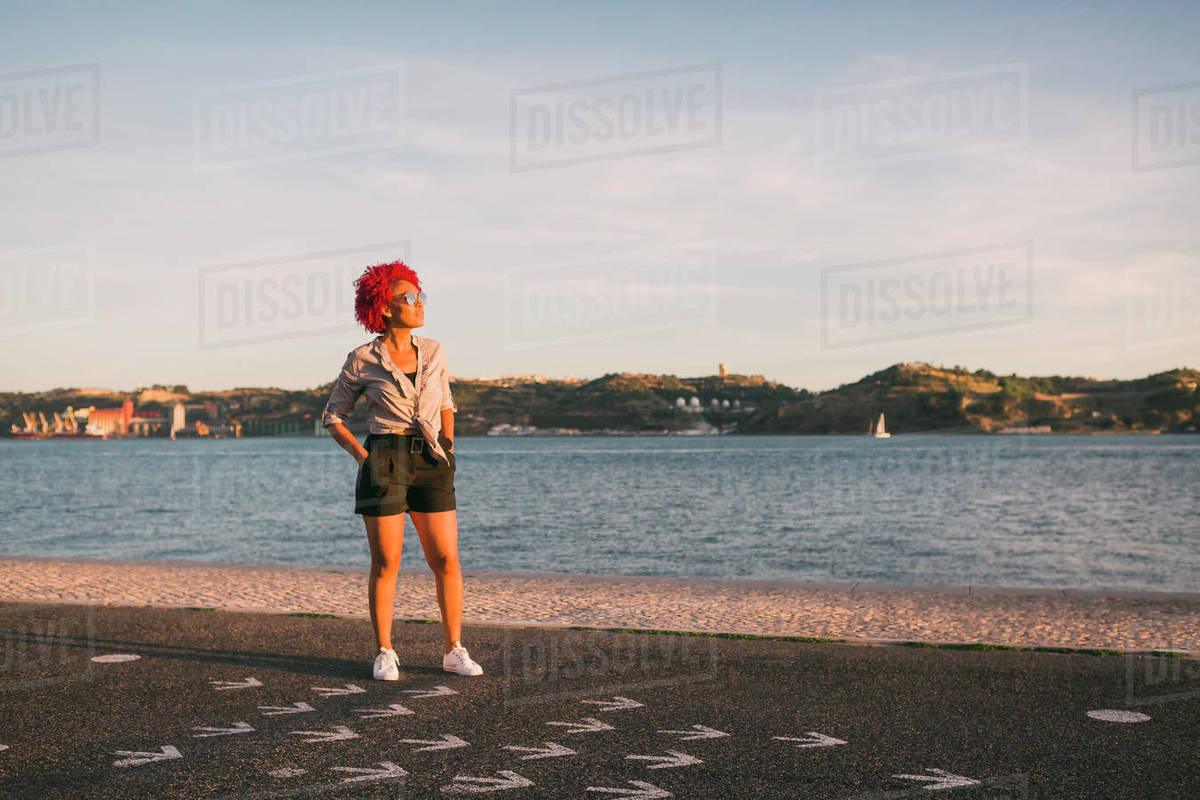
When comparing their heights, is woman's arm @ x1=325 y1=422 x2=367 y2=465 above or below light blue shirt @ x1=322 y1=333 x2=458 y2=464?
below

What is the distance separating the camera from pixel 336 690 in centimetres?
537

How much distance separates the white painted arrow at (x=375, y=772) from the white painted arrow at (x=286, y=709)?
0.97m

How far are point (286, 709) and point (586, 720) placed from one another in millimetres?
1491

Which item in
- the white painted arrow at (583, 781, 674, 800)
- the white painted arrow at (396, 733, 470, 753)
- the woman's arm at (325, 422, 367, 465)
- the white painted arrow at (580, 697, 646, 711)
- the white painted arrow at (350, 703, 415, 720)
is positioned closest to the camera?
the white painted arrow at (583, 781, 674, 800)

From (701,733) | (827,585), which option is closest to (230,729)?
(701,733)

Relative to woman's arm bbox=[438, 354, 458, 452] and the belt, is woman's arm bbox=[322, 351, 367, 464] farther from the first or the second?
woman's arm bbox=[438, 354, 458, 452]

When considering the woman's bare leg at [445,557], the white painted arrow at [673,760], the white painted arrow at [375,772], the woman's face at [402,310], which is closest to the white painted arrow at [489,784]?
the white painted arrow at [375,772]

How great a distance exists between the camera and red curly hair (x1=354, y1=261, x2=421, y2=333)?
5.59 m

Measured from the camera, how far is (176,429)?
522ft

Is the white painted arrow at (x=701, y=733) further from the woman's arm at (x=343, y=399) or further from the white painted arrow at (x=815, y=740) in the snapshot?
the woman's arm at (x=343, y=399)

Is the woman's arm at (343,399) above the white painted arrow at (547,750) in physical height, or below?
above

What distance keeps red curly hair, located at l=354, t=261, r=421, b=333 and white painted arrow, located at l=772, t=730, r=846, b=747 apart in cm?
301

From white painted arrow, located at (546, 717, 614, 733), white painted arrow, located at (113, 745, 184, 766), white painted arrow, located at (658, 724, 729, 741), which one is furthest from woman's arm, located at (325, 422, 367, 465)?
white painted arrow, located at (658, 724, 729, 741)

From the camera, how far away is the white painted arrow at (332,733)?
14.7ft
